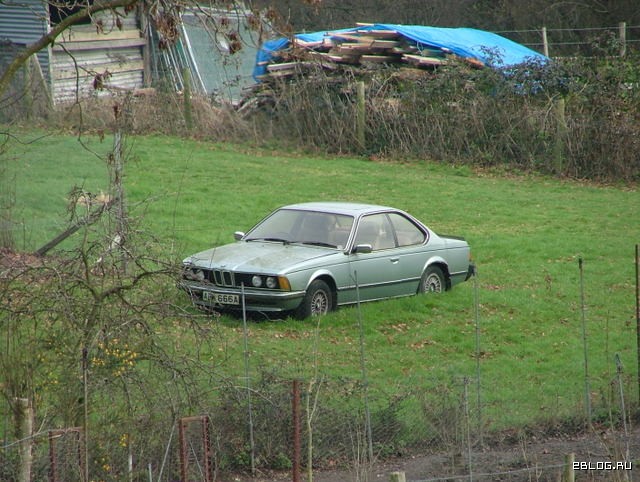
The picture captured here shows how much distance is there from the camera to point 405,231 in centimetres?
1422

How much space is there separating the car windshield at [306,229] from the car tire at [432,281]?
142 cm

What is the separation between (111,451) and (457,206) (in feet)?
47.7

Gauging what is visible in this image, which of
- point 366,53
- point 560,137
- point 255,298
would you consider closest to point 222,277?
point 255,298

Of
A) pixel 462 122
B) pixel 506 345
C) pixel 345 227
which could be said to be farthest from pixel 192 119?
pixel 506 345

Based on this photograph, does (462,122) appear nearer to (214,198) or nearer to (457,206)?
(457,206)

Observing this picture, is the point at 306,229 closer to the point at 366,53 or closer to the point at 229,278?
the point at 229,278

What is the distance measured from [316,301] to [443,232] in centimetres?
661

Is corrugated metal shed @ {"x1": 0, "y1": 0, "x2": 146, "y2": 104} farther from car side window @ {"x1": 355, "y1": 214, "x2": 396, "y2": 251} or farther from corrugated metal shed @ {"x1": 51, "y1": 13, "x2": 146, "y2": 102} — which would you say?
car side window @ {"x1": 355, "y1": 214, "x2": 396, "y2": 251}

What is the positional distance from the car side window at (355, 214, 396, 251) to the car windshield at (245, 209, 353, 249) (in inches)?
7.1

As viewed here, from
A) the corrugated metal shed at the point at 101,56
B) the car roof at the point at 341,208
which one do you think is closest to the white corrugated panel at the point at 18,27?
the corrugated metal shed at the point at 101,56

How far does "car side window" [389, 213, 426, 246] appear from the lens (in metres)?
14.1

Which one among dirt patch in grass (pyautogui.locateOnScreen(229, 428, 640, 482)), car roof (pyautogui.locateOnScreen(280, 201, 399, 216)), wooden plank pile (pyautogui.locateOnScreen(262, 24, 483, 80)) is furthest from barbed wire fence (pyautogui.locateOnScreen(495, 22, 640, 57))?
dirt patch in grass (pyautogui.locateOnScreen(229, 428, 640, 482))

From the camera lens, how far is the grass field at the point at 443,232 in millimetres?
11156

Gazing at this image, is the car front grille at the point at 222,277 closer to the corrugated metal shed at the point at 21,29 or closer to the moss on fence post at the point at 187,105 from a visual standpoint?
the moss on fence post at the point at 187,105
